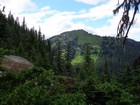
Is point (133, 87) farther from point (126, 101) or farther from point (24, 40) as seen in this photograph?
point (24, 40)

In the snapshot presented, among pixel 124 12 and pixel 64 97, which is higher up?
pixel 124 12

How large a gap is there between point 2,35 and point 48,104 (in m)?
83.7

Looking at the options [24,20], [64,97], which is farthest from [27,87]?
[24,20]

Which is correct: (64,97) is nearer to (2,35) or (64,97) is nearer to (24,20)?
(2,35)

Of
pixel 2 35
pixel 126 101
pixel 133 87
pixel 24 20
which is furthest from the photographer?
pixel 24 20

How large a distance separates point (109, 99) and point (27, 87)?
12.8 feet

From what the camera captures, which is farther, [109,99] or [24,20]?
[24,20]

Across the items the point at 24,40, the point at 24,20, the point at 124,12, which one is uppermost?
the point at 24,20

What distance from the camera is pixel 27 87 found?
707 centimetres

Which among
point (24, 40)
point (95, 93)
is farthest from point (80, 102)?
point (24, 40)

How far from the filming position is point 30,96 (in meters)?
6.77

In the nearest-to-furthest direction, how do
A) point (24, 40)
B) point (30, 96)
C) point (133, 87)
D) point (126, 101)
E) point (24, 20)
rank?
1. point (30, 96)
2. point (126, 101)
3. point (133, 87)
4. point (24, 40)
5. point (24, 20)

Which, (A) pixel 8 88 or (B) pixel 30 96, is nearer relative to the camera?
(B) pixel 30 96

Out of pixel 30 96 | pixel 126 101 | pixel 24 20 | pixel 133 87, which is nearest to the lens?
pixel 30 96
